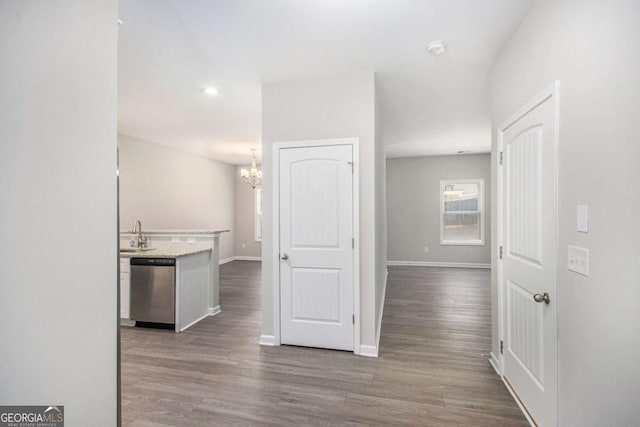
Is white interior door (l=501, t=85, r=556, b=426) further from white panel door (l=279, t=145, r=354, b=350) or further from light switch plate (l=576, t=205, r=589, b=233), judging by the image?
white panel door (l=279, t=145, r=354, b=350)

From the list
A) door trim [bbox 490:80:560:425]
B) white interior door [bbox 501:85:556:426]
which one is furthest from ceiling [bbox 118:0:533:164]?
white interior door [bbox 501:85:556:426]

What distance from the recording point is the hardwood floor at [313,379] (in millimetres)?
1958

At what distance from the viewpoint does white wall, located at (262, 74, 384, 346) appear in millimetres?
2832

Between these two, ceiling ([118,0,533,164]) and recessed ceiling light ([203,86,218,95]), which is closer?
ceiling ([118,0,533,164])

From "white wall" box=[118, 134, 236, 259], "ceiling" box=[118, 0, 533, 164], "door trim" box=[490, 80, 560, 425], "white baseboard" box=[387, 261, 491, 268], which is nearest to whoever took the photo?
"door trim" box=[490, 80, 560, 425]

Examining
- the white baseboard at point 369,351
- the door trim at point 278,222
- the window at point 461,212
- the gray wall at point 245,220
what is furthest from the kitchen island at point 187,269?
the window at point 461,212

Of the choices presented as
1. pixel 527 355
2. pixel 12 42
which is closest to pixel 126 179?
pixel 12 42

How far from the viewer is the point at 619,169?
119 centimetres

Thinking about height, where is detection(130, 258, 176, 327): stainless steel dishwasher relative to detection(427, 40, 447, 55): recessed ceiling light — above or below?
below

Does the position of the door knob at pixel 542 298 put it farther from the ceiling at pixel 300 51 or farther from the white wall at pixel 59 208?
the white wall at pixel 59 208

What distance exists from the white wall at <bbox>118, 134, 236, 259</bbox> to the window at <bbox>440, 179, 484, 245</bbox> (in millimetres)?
6021

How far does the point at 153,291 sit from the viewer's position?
357 centimetres

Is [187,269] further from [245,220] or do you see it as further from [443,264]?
[443,264]

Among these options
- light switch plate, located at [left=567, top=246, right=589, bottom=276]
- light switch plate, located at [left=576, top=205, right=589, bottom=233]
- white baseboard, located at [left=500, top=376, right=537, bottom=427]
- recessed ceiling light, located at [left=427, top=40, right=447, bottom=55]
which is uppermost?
recessed ceiling light, located at [left=427, top=40, right=447, bottom=55]
